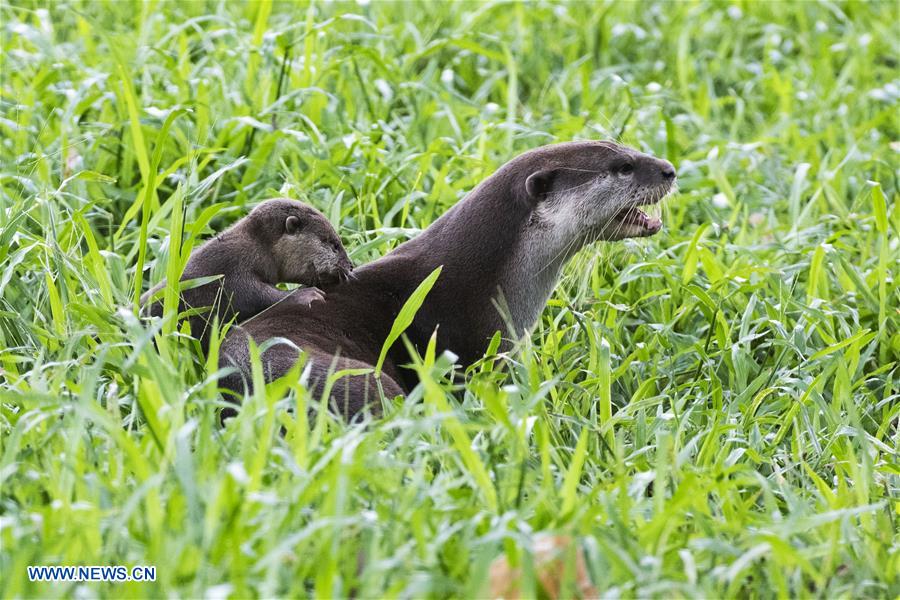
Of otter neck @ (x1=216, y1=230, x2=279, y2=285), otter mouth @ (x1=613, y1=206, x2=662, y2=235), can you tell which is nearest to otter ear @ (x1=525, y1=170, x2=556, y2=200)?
otter mouth @ (x1=613, y1=206, x2=662, y2=235)

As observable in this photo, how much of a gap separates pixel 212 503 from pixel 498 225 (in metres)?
1.81

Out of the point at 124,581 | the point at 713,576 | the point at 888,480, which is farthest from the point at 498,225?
the point at 124,581

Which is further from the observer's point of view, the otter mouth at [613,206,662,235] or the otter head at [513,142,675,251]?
the otter mouth at [613,206,662,235]

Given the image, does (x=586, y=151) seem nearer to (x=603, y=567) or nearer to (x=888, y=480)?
(x=888, y=480)

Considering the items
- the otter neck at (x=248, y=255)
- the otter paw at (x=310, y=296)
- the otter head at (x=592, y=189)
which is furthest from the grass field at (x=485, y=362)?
the otter paw at (x=310, y=296)

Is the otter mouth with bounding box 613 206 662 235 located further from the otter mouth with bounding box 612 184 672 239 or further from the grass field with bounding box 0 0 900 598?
the grass field with bounding box 0 0 900 598

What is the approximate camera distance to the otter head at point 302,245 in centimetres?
404

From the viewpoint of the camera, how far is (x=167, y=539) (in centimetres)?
252

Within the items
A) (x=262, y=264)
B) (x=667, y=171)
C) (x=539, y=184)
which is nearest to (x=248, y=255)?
(x=262, y=264)

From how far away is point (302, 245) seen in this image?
13.3ft

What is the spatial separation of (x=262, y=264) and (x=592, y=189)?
1027 mm

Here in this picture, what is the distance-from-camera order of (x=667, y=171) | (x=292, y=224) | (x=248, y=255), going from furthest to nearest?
(x=667, y=171), (x=292, y=224), (x=248, y=255)

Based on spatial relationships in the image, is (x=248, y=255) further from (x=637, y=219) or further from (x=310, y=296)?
(x=637, y=219)

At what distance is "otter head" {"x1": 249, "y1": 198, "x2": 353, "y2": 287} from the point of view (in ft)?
13.3
